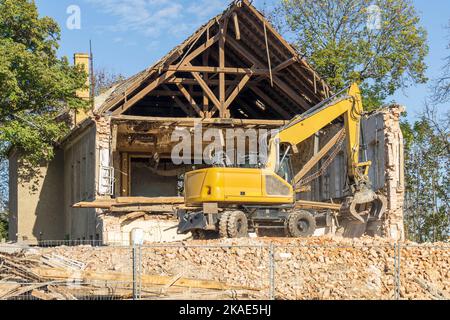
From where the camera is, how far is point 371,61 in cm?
3875

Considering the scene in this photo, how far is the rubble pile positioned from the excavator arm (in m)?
5.40

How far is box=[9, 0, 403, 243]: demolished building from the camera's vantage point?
1022 inches

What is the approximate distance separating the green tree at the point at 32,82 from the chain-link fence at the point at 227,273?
44.9 feet

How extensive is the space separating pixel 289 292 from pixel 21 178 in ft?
72.8

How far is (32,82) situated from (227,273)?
1853 cm

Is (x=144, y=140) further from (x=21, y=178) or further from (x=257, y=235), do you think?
(x=257, y=235)

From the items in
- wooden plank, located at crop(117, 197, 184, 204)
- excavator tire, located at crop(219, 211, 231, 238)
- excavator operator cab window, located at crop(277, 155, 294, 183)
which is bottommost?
excavator tire, located at crop(219, 211, 231, 238)

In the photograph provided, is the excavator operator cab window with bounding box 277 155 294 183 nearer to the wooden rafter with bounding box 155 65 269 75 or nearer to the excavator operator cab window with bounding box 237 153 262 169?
the excavator operator cab window with bounding box 237 153 262 169

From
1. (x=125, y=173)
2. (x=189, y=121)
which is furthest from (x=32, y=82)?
(x=189, y=121)

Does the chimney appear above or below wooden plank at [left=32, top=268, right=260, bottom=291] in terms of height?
above

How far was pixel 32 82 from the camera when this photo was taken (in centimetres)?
3189

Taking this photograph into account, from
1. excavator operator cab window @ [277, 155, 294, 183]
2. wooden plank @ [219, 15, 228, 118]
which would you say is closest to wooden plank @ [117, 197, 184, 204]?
wooden plank @ [219, 15, 228, 118]

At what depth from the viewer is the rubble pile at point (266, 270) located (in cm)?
1421

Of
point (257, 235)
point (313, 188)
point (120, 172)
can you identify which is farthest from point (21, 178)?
point (257, 235)
